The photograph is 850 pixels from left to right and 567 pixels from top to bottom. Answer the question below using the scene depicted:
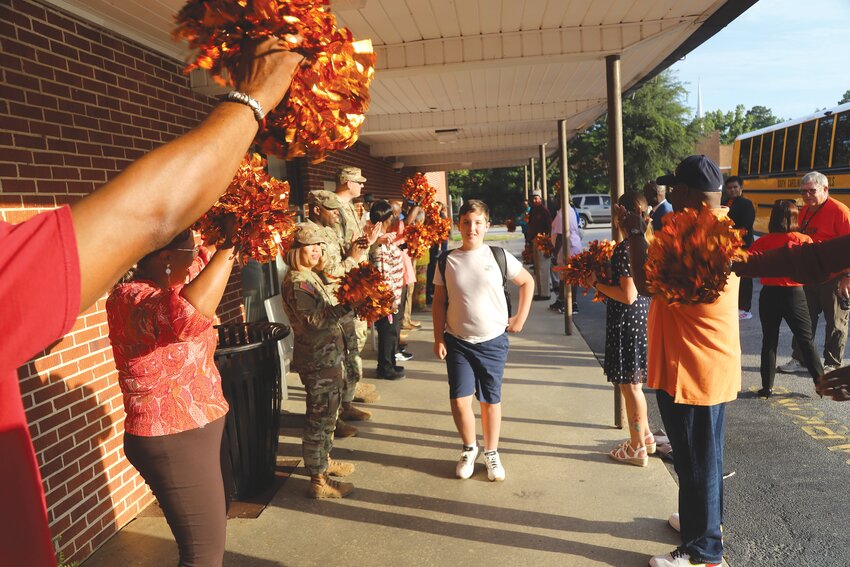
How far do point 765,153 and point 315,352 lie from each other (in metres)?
19.3

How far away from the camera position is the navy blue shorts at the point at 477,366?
435 cm

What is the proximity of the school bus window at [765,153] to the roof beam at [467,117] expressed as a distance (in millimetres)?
12303

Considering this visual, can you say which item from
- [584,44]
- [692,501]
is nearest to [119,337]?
[692,501]

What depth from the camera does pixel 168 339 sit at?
7.30ft

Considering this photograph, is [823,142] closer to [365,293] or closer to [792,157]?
[792,157]

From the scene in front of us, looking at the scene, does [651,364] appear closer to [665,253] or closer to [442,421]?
[665,253]

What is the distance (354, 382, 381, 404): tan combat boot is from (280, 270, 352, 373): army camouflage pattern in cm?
199

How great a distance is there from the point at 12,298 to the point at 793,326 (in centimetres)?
671

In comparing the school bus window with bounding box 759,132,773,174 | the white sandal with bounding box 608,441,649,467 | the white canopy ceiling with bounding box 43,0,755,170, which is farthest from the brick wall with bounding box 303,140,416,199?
the school bus window with bounding box 759,132,773,174

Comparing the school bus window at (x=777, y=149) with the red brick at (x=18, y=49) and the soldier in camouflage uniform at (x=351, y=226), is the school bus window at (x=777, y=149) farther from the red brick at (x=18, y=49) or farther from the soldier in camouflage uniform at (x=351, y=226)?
the red brick at (x=18, y=49)

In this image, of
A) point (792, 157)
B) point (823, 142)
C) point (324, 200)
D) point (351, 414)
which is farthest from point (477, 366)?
point (792, 157)

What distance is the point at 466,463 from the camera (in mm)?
4527

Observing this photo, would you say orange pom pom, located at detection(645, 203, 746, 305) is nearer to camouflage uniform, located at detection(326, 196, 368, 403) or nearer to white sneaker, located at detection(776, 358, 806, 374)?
camouflage uniform, located at detection(326, 196, 368, 403)

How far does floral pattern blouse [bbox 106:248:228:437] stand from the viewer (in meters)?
2.31
